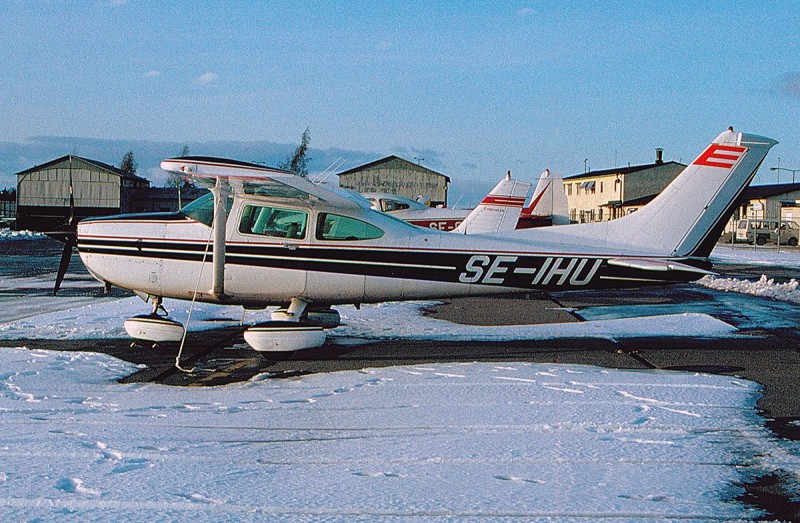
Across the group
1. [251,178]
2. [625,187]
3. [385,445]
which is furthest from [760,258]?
[625,187]

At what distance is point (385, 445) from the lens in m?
4.89

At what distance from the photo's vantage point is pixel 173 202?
73375 millimetres

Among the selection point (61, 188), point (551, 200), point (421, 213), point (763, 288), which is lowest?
point (763, 288)

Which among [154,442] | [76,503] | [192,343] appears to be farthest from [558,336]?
[76,503]

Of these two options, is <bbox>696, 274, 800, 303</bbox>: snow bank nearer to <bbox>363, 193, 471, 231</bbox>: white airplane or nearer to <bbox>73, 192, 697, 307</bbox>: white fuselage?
<bbox>73, 192, 697, 307</bbox>: white fuselage

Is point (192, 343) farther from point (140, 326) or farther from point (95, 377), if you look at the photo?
point (95, 377)

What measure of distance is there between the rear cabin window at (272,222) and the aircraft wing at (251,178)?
0.22 meters

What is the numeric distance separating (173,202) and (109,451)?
72072 millimetres

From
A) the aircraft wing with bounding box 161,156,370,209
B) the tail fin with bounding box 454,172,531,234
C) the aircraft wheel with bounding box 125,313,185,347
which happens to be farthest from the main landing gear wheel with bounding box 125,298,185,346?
the tail fin with bounding box 454,172,531,234

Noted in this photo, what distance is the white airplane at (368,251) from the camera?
30.1ft

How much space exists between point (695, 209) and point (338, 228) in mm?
4544

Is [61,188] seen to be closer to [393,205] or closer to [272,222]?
[393,205]

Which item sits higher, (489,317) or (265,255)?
(265,255)

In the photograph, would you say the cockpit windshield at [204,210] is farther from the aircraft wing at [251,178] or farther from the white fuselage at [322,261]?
the aircraft wing at [251,178]
